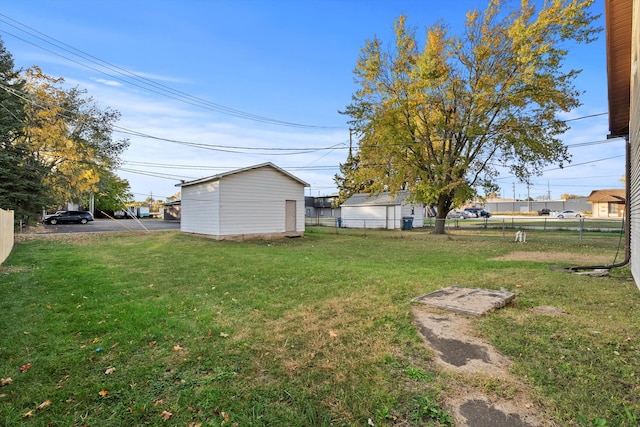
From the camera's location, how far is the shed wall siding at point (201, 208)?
15624 mm

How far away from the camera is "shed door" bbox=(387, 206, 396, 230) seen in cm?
2602

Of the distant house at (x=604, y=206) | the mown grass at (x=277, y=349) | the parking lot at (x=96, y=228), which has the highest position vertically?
the distant house at (x=604, y=206)

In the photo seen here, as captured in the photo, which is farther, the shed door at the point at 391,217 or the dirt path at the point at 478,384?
the shed door at the point at 391,217

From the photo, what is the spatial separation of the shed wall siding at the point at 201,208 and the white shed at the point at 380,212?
488 inches

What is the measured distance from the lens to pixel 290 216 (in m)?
18.3

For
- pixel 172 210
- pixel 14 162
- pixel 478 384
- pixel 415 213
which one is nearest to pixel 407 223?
pixel 415 213

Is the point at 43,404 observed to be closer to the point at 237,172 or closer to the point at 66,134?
the point at 237,172

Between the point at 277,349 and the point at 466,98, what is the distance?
57.2ft

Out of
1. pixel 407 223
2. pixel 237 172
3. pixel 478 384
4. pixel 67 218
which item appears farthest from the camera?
pixel 67 218

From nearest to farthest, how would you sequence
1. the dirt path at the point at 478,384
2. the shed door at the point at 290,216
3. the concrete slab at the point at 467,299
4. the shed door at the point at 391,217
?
the dirt path at the point at 478,384 < the concrete slab at the point at 467,299 < the shed door at the point at 290,216 < the shed door at the point at 391,217

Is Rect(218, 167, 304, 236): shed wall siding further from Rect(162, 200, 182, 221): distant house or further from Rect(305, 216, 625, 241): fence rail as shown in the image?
Rect(162, 200, 182, 221): distant house

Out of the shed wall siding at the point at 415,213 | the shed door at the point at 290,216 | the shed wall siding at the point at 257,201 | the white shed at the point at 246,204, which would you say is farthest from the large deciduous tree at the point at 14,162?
the shed wall siding at the point at 415,213

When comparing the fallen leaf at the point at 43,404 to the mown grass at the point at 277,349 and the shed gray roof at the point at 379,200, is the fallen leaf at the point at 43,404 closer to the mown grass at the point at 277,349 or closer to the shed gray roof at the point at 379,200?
the mown grass at the point at 277,349

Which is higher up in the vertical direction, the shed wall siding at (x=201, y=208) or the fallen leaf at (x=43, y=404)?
the shed wall siding at (x=201, y=208)
